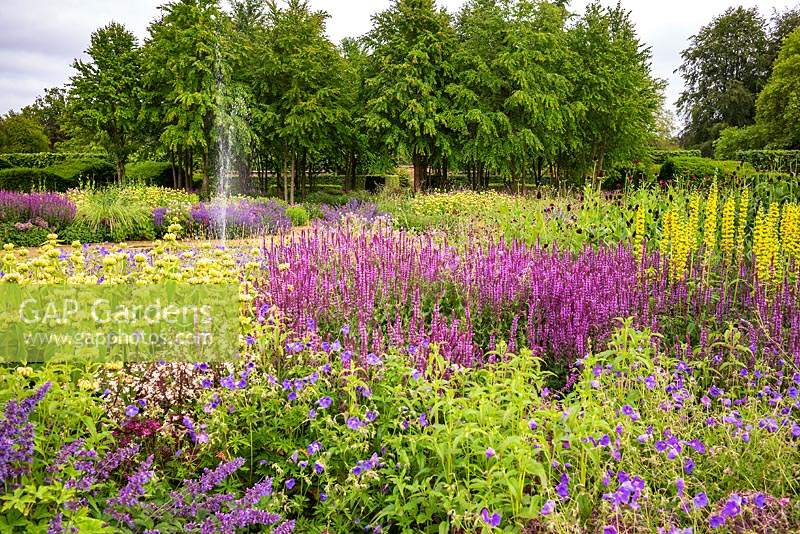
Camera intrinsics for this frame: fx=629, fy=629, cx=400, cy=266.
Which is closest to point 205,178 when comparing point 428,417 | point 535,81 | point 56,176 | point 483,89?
point 56,176

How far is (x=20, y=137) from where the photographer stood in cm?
3838

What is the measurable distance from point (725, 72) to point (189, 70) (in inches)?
1605

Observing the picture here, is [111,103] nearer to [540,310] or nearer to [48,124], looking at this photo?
[540,310]

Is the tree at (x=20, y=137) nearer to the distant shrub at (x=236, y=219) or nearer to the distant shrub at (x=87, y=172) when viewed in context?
the distant shrub at (x=87, y=172)

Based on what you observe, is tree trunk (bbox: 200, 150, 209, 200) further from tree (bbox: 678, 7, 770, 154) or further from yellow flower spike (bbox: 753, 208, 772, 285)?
tree (bbox: 678, 7, 770, 154)

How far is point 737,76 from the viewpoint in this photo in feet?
148

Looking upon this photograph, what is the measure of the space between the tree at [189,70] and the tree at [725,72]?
3464 cm

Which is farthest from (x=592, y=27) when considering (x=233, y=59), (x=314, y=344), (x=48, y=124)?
(x=48, y=124)

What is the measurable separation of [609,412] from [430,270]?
245 centimetres

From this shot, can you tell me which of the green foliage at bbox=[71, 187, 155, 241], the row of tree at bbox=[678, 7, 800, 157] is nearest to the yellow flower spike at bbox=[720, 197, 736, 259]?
the green foliage at bbox=[71, 187, 155, 241]

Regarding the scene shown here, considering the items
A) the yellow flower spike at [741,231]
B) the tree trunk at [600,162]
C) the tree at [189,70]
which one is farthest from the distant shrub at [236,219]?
the tree trunk at [600,162]

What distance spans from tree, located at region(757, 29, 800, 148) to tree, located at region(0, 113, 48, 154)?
42149 mm

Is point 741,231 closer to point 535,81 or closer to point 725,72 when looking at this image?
point 535,81

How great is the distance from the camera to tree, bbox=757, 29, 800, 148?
31.4m
